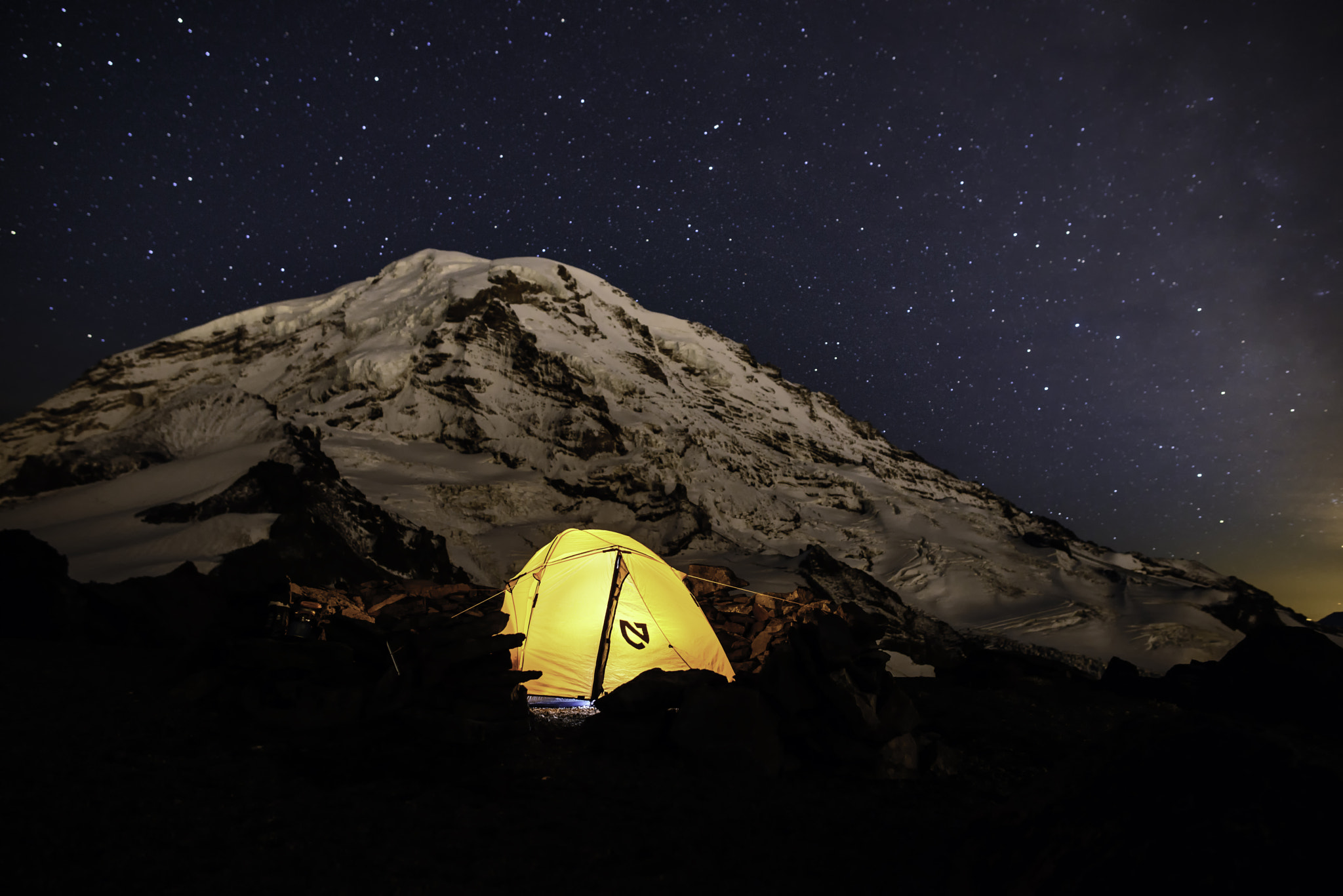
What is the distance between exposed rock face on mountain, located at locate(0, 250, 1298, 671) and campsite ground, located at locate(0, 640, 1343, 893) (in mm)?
15291

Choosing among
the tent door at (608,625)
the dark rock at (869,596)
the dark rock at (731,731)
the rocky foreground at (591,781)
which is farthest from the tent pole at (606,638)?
the dark rock at (869,596)

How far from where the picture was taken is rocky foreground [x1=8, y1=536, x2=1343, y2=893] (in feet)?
8.73

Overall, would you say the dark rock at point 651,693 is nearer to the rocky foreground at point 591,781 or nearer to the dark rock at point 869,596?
the rocky foreground at point 591,781

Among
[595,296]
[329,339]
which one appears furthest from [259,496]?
[595,296]

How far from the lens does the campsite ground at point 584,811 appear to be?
2.52m

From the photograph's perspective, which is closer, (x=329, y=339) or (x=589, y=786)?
(x=589, y=786)

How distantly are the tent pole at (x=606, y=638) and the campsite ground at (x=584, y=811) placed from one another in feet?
5.86

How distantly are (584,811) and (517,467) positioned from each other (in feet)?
223

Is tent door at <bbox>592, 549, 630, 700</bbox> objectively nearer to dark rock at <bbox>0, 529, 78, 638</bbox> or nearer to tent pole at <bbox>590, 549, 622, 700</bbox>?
tent pole at <bbox>590, 549, 622, 700</bbox>

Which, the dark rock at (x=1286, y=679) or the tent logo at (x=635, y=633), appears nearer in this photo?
A: the tent logo at (x=635, y=633)

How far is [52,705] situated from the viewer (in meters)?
6.42

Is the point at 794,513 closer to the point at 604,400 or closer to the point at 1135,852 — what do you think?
the point at 604,400

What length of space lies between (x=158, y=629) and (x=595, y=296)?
11900 centimetres

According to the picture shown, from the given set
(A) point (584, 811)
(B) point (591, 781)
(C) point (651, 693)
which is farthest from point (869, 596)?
(A) point (584, 811)
